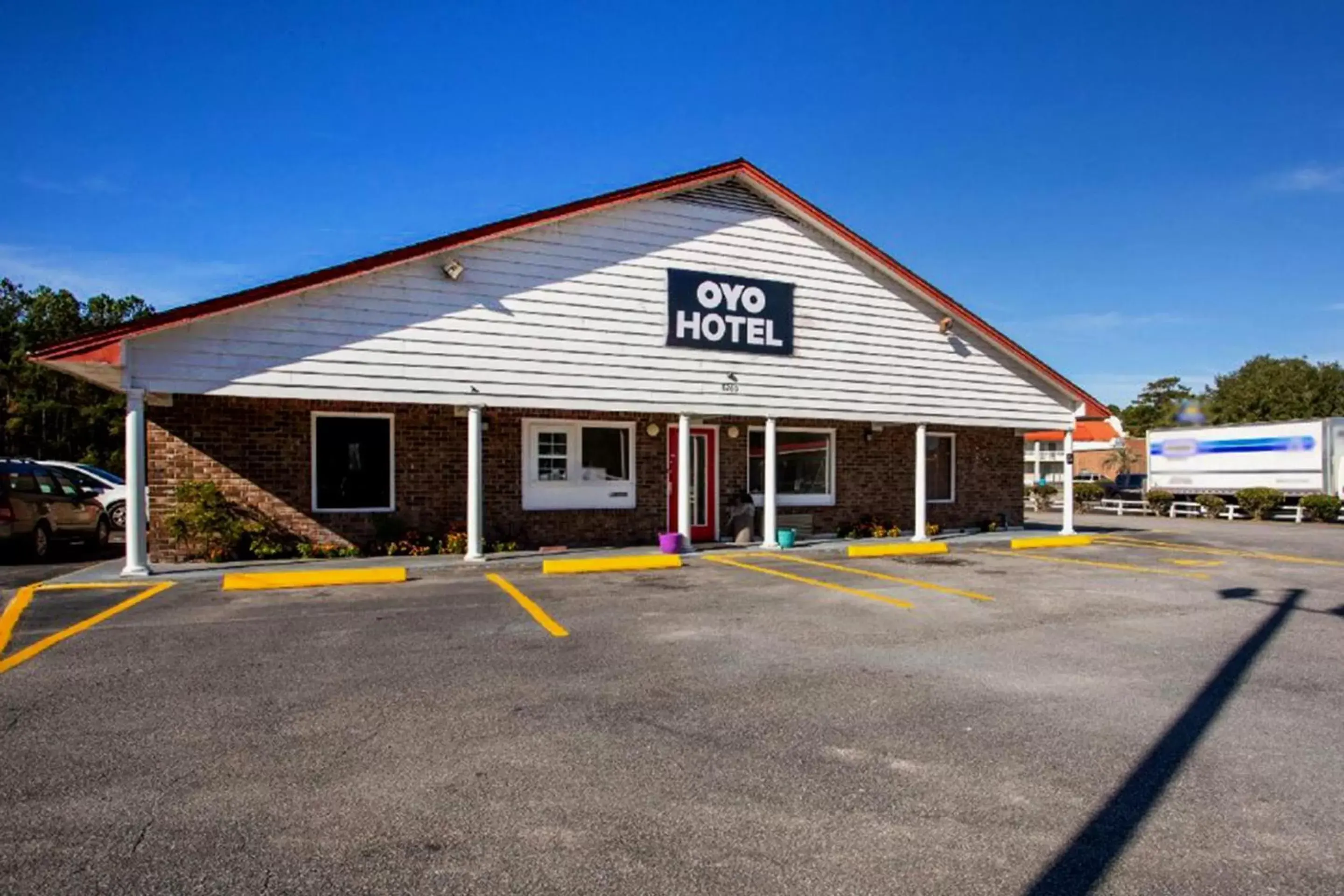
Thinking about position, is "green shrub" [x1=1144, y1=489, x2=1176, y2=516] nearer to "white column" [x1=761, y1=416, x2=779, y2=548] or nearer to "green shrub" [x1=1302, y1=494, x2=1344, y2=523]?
"green shrub" [x1=1302, y1=494, x2=1344, y2=523]

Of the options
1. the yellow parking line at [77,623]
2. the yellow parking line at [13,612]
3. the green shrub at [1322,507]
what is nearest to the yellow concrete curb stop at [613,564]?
the yellow parking line at [77,623]

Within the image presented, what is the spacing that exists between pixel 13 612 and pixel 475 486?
5.54m

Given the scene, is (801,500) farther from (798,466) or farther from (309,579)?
(309,579)

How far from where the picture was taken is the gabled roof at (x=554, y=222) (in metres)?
10.4

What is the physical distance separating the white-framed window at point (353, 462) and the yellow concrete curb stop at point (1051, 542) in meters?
11.4

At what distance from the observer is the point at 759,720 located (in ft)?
16.6

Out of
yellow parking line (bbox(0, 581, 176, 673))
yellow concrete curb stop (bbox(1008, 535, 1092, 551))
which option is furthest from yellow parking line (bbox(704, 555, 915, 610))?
yellow parking line (bbox(0, 581, 176, 673))

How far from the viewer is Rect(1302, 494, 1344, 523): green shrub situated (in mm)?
24906

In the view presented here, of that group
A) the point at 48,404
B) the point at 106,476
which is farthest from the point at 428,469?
the point at 48,404

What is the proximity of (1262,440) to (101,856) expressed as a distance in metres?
32.5

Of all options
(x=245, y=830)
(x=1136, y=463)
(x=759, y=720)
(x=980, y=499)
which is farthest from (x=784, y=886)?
(x=1136, y=463)

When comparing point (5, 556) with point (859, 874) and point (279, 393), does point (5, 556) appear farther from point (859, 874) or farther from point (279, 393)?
point (859, 874)

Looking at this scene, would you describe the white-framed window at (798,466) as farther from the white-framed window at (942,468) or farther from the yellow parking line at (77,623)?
the yellow parking line at (77,623)

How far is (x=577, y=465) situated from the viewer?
14.9 m
